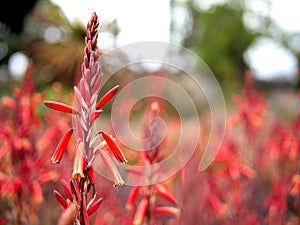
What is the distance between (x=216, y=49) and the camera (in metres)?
30.1

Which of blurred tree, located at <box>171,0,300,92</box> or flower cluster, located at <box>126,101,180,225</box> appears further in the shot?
blurred tree, located at <box>171,0,300,92</box>

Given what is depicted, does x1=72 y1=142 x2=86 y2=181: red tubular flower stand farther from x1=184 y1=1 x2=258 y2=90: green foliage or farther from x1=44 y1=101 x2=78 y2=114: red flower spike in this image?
x1=184 y1=1 x2=258 y2=90: green foliage

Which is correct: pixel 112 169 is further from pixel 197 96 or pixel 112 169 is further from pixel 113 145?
pixel 197 96

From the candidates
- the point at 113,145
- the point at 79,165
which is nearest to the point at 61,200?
the point at 79,165

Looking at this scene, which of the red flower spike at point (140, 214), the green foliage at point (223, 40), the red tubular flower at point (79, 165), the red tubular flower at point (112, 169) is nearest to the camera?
the red tubular flower at point (79, 165)

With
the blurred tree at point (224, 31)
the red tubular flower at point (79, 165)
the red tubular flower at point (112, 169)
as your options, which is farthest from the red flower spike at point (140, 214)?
the blurred tree at point (224, 31)

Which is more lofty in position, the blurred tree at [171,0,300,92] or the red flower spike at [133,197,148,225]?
the blurred tree at [171,0,300,92]

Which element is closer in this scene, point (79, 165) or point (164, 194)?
point (79, 165)

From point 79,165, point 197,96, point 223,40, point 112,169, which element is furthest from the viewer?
point 223,40

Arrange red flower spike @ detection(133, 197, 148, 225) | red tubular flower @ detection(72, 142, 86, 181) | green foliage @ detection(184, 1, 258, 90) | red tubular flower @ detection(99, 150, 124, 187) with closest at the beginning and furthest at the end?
red tubular flower @ detection(72, 142, 86, 181) < red tubular flower @ detection(99, 150, 124, 187) < red flower spike @ detection(133, 197, 148, 225) < green foliage @ detection(184, 1, 258, 90)

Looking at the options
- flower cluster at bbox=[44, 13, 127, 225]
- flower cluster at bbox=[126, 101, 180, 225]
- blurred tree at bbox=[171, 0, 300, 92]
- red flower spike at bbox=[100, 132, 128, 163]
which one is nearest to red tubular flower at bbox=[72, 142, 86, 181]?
flower cluster at bbox=[44, 13, 127, 225]

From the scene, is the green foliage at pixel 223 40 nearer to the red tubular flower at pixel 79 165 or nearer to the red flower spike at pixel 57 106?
the red flower spike at pixel 57 106

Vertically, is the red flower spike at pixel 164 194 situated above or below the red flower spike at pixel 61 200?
below

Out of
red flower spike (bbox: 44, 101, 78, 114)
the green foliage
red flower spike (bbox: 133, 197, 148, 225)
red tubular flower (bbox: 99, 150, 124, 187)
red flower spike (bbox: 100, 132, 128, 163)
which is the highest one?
the green foliage
